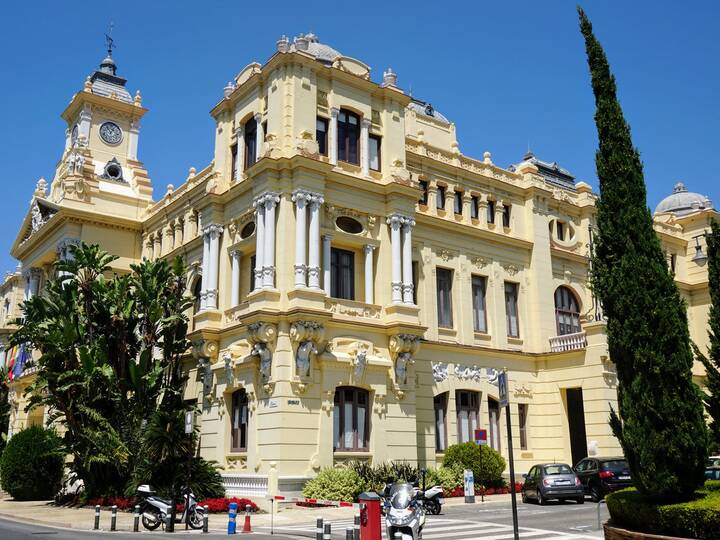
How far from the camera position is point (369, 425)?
28891mm

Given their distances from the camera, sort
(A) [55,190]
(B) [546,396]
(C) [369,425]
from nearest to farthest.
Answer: (C) [369,425] → (B) [546,396] → (A) [55,190]

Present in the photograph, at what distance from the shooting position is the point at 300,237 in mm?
28438

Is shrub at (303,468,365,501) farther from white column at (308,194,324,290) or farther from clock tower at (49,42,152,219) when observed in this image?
clock tower at (49,42,152,219)

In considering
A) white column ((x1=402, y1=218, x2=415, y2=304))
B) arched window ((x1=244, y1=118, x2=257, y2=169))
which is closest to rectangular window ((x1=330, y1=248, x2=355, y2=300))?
white column ((x1=402, y1=218, x2=415, y2=304))

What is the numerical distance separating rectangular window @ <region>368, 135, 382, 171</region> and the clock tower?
18898 millimetres

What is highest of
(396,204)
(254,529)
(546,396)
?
(396,204)

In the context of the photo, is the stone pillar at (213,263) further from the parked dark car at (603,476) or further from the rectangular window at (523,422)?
the parked dark car at (603,476)

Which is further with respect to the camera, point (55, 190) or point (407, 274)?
point (55, 190)

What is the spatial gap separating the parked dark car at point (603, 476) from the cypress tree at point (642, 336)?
468 inches

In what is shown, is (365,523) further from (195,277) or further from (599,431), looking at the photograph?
(195,277)

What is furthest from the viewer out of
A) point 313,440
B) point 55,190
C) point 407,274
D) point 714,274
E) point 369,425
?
point 55,190

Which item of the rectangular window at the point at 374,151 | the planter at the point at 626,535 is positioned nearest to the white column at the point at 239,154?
the rectangular window at the point at 374,151

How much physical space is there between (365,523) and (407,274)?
1740 cm

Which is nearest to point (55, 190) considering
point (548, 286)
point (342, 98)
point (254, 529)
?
point (342, 98)
